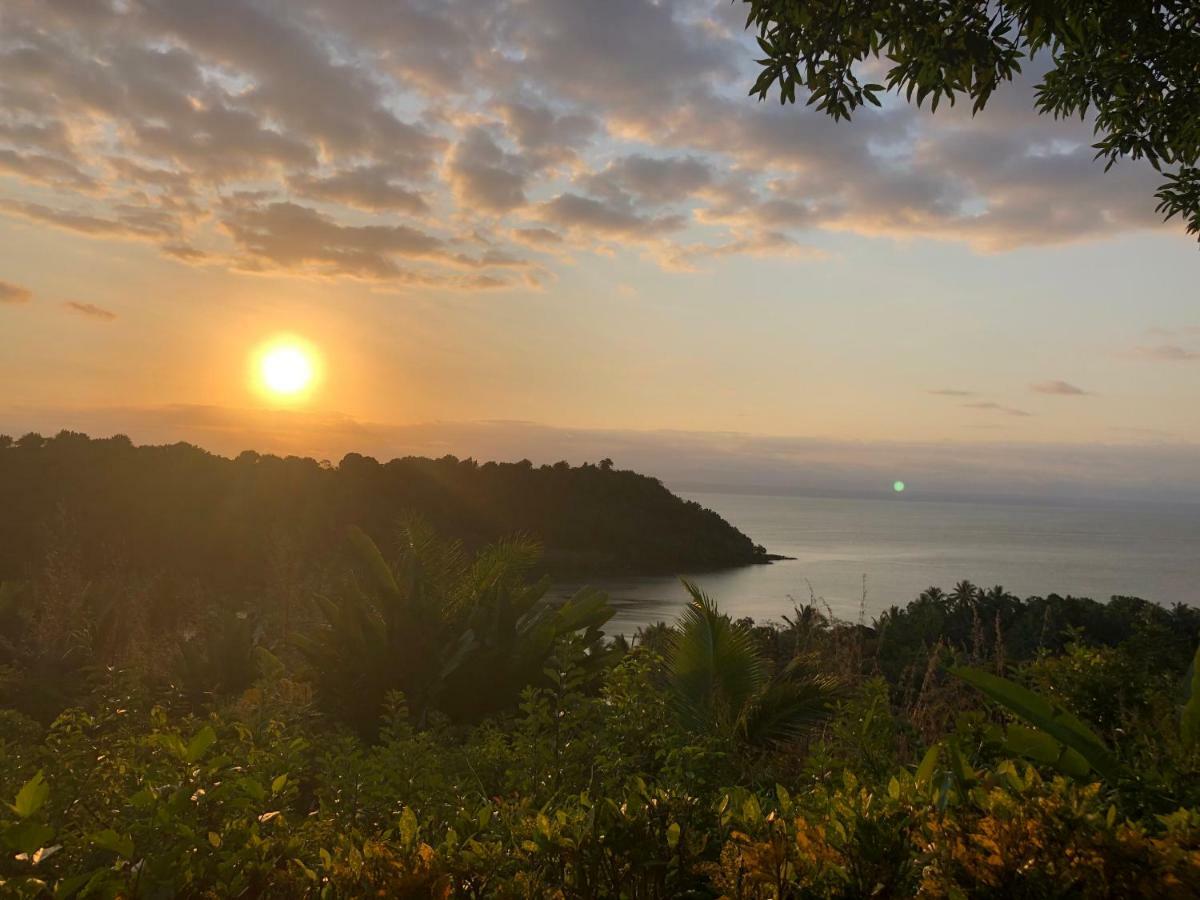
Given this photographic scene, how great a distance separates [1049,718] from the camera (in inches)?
140

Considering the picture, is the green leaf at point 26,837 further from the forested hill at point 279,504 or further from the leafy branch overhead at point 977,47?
the forested hill at point 279,504

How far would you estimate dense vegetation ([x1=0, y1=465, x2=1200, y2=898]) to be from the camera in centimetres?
217

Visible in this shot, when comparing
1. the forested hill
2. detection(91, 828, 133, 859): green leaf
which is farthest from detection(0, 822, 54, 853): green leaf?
the forested hill

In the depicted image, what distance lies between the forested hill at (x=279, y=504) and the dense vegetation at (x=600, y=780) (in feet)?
72.1

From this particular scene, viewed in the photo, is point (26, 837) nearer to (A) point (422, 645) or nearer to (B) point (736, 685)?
(B) point (736, 685)

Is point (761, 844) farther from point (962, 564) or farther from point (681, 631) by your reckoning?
point (962, 564)

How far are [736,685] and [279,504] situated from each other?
42204mm

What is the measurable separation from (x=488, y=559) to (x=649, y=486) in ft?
180

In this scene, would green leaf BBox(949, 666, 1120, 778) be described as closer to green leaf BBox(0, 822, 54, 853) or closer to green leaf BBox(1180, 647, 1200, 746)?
green leaf BBox(1180, 647, 1200, 746)

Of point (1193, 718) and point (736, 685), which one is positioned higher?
point (1193, 718)

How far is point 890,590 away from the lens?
65.9m

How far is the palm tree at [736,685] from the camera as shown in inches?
243

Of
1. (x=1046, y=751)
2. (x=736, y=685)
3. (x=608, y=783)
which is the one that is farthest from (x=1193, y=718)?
(x=736, y=685)

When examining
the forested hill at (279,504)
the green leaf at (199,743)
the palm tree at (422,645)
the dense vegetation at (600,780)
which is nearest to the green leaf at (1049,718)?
the dense vegetation at (600,780)
